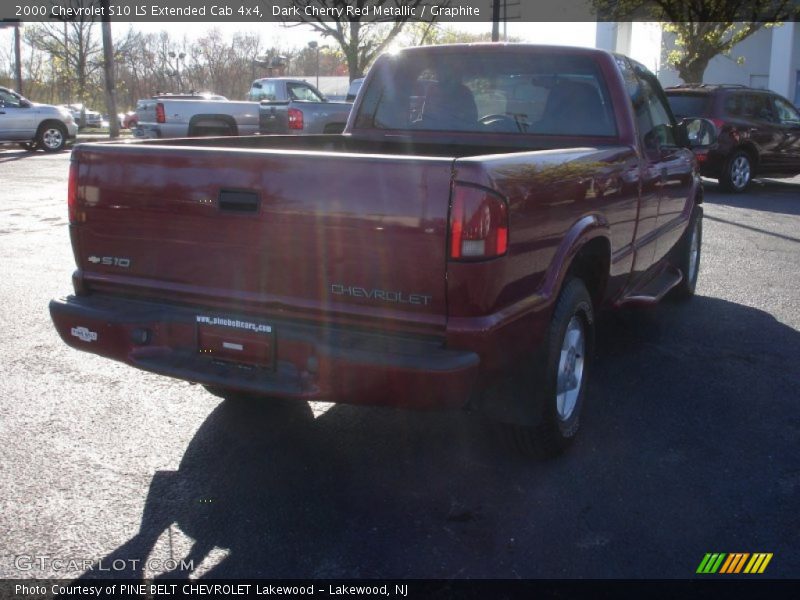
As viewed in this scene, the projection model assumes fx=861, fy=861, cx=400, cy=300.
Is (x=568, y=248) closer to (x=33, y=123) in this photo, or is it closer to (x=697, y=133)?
(x=697, y=133)

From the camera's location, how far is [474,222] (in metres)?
3.07

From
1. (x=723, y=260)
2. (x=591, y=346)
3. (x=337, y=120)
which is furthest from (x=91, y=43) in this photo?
(x=591, y=346)

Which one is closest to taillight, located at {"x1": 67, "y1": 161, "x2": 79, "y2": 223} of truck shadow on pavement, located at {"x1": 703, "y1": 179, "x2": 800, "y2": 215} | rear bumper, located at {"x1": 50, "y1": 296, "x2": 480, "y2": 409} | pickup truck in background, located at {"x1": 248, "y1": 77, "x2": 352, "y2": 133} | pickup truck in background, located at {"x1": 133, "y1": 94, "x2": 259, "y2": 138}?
rear bumper, located at {"x1": 50, "y1": 296, "x2": 480, "y2": 409}

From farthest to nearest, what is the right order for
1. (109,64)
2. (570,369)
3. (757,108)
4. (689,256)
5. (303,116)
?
1. (109,64)
2. (303,116)
3. (757,108)
4. (689,256)
5. (570,369)

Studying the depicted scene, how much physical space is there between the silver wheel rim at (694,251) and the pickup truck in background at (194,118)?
45.3 ft

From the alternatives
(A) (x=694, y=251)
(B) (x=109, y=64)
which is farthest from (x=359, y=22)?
(A) (x=694, y=251)

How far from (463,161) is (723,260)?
6.47 meters

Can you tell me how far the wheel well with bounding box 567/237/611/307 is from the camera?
4.23 metres

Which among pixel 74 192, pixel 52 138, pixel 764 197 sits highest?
pixel 74 192

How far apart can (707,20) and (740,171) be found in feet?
33.1

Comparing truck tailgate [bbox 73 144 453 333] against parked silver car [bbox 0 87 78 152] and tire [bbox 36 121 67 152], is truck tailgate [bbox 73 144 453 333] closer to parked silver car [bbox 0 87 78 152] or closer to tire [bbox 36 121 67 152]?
parked silver car [bbox 0 87 78 152]

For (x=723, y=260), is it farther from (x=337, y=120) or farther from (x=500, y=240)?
(x=337, y=120)

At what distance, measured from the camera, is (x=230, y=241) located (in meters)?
3.44

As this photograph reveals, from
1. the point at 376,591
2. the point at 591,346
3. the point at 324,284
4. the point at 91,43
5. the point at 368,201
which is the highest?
the point at 91,43
